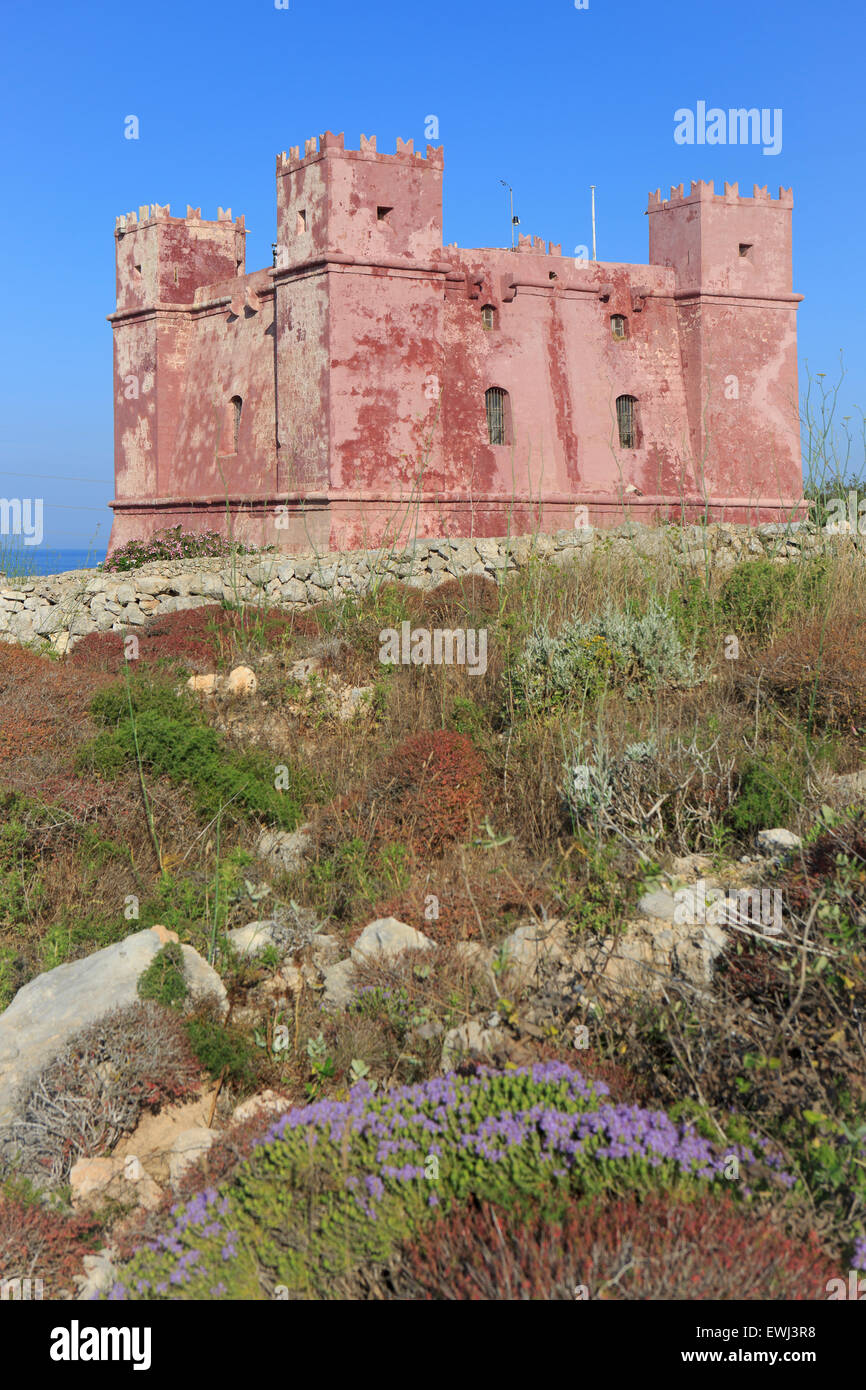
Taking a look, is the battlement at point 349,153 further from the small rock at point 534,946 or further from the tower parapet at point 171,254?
the small rock at point 534,946

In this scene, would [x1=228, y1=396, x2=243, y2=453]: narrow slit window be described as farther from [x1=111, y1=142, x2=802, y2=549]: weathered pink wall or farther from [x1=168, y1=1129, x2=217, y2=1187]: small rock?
[x1=168, y1=1129, x2=217, y2=1187]: small rock

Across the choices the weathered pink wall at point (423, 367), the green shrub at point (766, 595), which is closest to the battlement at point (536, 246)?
the weathered pink wall at point (423, 367)

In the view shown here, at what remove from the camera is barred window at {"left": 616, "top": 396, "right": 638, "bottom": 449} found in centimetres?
1962

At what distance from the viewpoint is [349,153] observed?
16.3 m

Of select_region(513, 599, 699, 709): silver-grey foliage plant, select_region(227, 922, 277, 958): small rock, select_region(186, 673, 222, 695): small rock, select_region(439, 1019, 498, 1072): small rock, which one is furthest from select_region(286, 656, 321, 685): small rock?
select_region(439, 1019, 498, 1072): small rock

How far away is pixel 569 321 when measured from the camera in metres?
19.0

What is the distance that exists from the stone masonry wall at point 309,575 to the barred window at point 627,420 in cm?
659

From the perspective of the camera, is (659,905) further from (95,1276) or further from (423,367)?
(423,367)

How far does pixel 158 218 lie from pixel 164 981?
61.3ft

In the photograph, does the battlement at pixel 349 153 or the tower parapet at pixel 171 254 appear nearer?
the battlement at pixel 349 153

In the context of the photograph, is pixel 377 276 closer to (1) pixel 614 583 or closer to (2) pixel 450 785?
(1) pixel 614 583

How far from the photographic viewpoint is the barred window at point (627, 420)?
19625 mm

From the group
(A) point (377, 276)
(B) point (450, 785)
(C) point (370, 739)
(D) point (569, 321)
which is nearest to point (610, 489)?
(D) point (569, 321)

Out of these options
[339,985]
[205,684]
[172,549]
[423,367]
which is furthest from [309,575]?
[339,985]
